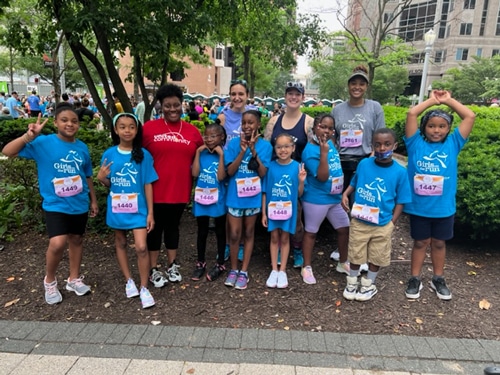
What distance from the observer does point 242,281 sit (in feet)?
12.3

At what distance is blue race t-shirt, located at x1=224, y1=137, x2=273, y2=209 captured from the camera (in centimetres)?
360

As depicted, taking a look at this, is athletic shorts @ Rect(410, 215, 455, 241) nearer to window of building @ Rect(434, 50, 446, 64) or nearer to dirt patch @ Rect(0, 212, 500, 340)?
dirt patch @ Rect(0, 212, 500, 340)

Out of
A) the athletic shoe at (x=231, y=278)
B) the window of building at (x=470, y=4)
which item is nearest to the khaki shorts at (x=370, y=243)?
the athletic shoe at (x=231, y=278)

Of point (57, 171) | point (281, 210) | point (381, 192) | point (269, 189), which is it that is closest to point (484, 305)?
point (381, 192)

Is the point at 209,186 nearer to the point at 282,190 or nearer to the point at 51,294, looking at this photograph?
the point at 282,190

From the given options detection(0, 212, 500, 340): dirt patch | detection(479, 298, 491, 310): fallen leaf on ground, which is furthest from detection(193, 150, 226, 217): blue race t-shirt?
detection(479, 298, 491, 310): fallen leaf on ground

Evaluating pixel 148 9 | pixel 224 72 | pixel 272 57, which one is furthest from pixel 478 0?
pixel 148 9

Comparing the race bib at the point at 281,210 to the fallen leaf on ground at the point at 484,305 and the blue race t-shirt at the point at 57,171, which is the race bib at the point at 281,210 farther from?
the fallen leaf on ground at the point at 484,305

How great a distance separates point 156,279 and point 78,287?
0.72 m

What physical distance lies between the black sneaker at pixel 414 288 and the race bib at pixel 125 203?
2686 millimetres

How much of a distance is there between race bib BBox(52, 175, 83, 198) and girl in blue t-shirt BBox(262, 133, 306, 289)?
1710 mm

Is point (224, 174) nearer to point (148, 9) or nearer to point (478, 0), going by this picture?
point (148, 9)

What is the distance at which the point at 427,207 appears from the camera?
11.5ft

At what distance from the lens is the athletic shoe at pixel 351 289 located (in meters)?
3.57
